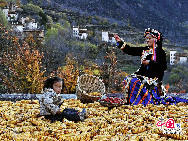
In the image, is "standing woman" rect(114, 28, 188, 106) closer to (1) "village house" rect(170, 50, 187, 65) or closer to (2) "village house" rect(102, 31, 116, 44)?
(1) "village house" rect(170, 50, 187, 65)

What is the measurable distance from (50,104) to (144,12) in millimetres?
68623

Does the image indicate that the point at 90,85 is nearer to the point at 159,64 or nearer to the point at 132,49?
the point at 132,49

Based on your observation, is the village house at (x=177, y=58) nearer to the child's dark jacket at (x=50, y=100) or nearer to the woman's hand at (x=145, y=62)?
the woman's hand at (x=145, y=62)

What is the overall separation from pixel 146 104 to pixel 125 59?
4017cm

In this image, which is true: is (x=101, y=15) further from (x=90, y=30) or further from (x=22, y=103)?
(x=22, y=103)

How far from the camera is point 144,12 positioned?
2736 inches

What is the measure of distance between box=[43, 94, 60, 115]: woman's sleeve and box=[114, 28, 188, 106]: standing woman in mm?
2038

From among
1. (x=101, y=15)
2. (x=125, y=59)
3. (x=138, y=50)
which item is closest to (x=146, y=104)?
(x=138, y=50)

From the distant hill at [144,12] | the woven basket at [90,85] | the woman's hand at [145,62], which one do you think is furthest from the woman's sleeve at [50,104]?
the distant hill at [144,12]

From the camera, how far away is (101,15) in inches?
2825

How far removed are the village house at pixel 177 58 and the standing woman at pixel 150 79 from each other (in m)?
46.5

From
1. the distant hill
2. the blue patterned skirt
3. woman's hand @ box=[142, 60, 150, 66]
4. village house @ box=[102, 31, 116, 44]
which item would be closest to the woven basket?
the blue patterned skirt

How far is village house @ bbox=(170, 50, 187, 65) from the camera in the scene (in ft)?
169

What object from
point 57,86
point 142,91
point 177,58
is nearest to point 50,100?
point 57,86
